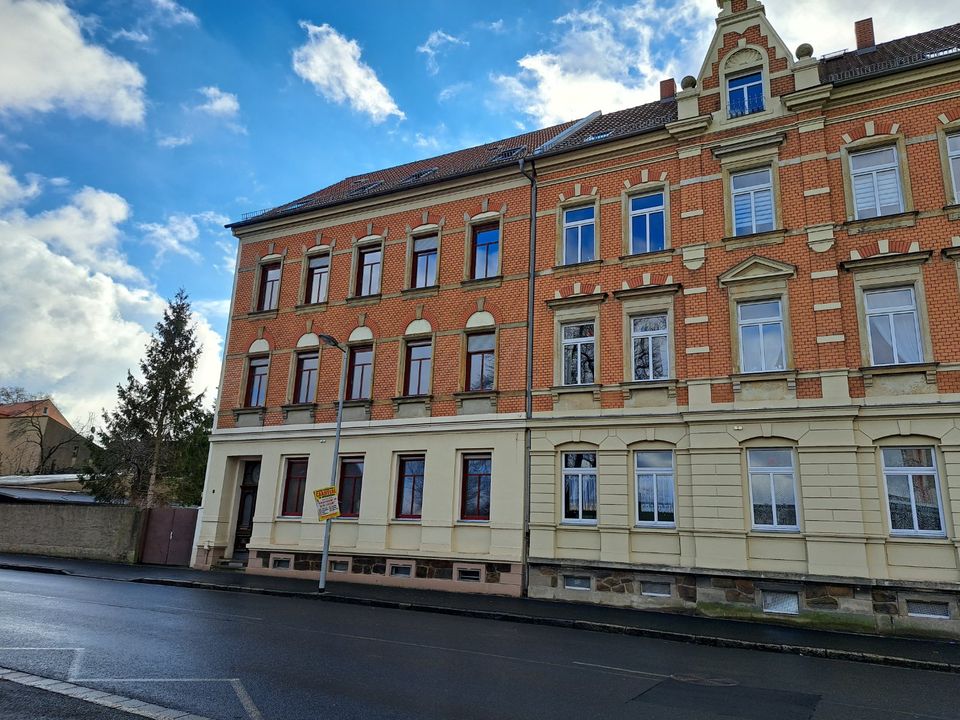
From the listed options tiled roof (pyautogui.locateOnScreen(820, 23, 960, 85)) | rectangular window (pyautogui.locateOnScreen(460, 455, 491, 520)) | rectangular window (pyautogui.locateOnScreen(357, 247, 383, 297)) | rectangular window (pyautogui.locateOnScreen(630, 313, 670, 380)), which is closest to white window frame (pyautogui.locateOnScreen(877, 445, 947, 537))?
rectangular window (pyautogui.locateOnScreen(630, 313, 670, 380))

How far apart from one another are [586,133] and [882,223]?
989 cm

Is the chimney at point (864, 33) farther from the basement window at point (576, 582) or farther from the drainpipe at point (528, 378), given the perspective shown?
the basement window at point (576, 582)

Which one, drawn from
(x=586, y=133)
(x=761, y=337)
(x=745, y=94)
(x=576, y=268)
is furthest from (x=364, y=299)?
(x=745, y=94)

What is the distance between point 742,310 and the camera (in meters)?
16.1

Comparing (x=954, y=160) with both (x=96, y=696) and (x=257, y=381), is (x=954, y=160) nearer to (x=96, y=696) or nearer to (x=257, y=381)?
(x=96, y=696)

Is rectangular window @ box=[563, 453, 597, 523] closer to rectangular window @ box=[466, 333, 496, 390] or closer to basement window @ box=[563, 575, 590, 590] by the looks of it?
basement window @ box=[563, 575, 590, 590]

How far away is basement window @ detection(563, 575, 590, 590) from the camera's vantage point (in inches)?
633

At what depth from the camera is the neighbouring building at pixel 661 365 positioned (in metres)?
13.9

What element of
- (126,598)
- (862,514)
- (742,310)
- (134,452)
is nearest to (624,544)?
(862,514)

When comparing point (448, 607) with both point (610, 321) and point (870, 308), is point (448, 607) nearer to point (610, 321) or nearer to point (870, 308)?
point (610, 321)

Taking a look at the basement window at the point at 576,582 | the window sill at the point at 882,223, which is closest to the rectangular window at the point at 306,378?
the basement window at the point at 576,582

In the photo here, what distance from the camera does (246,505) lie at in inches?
887

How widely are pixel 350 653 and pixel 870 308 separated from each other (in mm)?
13306

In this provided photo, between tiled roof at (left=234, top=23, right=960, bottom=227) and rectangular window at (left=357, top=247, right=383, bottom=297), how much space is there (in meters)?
1.93
